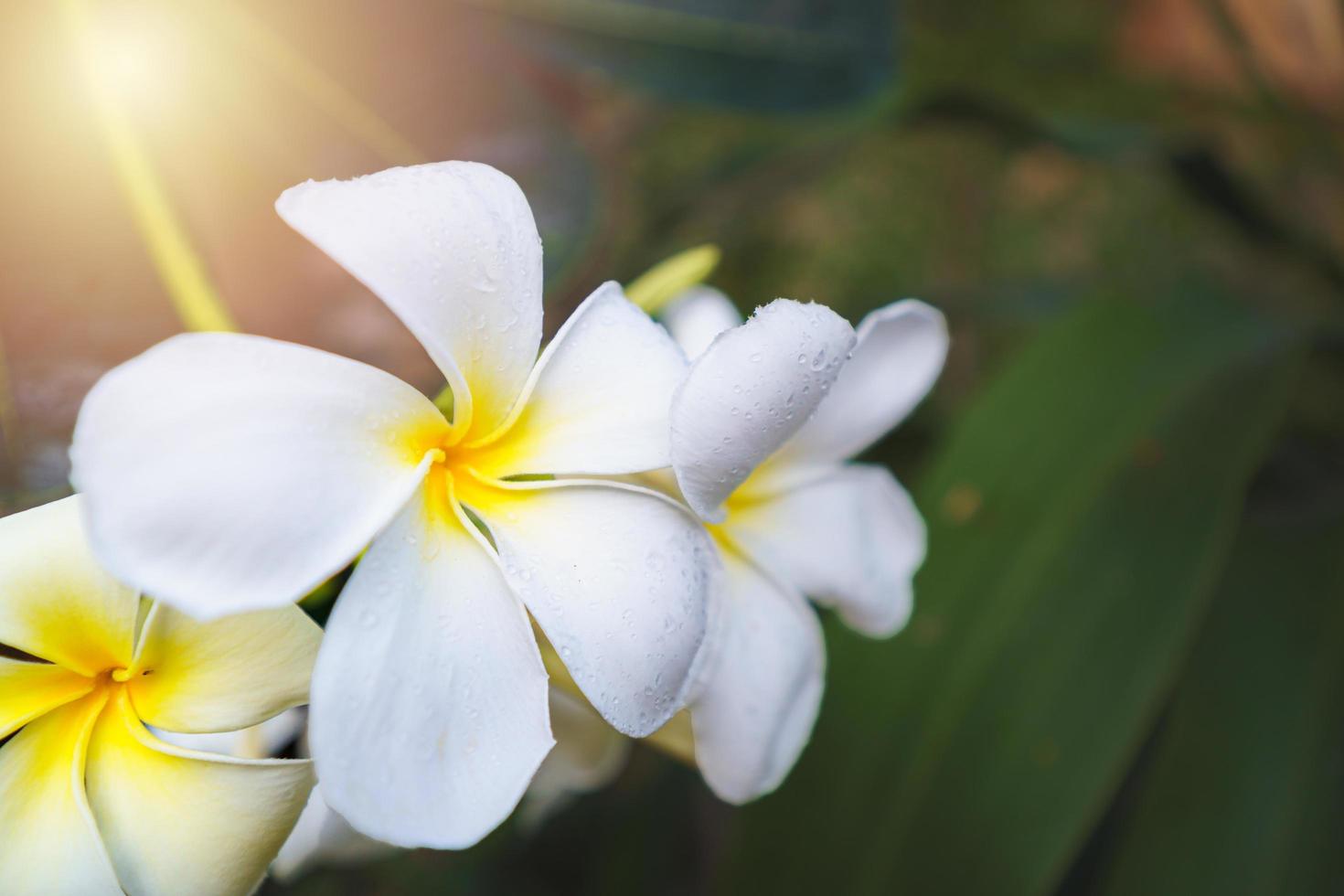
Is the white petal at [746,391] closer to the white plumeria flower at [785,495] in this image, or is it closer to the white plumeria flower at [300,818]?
the white plumeria flower at [785,495]

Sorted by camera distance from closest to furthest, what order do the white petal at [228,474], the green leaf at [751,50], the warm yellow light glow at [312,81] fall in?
the white petal at [228,474] → the warm yellow light glow at [312,81] → the green leaf at [751,50]

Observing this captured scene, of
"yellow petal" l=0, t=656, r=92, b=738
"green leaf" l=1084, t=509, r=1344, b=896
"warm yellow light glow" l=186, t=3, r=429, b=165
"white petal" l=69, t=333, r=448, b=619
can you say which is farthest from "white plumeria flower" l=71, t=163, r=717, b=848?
"green leaf" l=1084, t=509, r=1344, b=896

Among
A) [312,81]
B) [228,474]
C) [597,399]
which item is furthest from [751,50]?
[228,474]

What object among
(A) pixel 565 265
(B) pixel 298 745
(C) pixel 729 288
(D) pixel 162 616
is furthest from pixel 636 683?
(C) pixel 729 288

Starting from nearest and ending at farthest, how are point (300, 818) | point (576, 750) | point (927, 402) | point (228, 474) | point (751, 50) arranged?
point (228, 474) → point (300, 818) → point (576, 750) → point (751, 50) → point (927, 402)

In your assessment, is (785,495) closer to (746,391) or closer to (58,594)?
(746,391)

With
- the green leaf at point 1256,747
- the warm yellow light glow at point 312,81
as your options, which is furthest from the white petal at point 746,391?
the green leaf at point 1256,747
